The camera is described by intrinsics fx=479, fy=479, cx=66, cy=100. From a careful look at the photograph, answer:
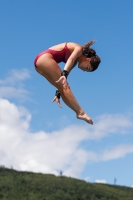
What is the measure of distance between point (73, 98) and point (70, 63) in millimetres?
853

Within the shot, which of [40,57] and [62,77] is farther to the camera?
[40,57]

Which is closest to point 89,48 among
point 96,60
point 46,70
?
point 96,60

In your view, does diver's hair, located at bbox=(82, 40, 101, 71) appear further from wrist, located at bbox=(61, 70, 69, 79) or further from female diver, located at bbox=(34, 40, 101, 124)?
wrist, located at bbox=(61, 70, 69, 79)

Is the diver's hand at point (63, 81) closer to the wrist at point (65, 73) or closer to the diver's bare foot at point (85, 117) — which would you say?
the wrist at point (65, 73)

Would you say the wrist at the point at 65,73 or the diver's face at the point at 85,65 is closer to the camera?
the wrist at the point at 65,73

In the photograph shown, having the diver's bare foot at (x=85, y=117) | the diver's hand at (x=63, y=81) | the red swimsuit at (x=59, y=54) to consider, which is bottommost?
the diver's bare foot at (x=85, y=117)

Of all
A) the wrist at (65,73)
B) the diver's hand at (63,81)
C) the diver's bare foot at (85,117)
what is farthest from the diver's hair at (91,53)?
the diver's bare foot at (85,117)

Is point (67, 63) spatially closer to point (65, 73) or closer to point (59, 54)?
point (65, 73)

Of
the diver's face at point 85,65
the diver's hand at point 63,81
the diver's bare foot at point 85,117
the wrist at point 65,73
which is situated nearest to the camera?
the diver's hand at point 63,81

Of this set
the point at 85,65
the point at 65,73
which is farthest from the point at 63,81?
the point at 85,65

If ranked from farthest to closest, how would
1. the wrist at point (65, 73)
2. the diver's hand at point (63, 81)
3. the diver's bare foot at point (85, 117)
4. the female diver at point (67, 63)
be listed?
the diver's bare foot at point (85, 117), the female diver at point (67, 63), the wrist at point (65, 73), the diver's hand at point (63, 81)

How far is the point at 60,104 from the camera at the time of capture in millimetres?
11789

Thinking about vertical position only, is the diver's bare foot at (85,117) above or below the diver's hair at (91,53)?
below

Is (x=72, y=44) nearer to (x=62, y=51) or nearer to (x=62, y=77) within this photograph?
(x=62, y=51)
